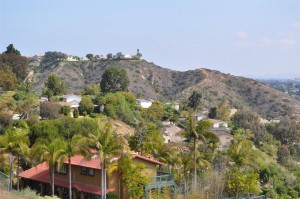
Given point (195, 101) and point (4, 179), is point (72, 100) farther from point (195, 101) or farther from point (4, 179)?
point (4, 179)

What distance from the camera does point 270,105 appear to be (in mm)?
135625

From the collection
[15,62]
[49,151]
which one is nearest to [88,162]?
[49,151]

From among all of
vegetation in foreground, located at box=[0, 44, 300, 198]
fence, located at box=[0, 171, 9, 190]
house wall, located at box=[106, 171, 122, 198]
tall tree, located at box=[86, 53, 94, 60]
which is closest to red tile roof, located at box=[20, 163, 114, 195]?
house wall, located at box=[106, 171, 122, 198]

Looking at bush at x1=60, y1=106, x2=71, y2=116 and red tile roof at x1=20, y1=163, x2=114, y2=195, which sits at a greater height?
bush at x1=60, y1=106, x2=71, y2=116

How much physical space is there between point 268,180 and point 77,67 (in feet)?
326

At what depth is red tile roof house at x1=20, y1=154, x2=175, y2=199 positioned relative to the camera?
3133 cm

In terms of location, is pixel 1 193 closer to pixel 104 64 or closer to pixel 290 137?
pixel 290 137

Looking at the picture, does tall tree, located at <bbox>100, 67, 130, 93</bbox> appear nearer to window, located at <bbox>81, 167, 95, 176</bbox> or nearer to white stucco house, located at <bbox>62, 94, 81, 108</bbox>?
white stucco house, located at <bbox>62, 94, 81, 108</bbox>

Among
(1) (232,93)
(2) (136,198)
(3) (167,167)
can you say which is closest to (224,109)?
(1) (232,93)

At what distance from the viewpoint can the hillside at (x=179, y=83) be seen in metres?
129

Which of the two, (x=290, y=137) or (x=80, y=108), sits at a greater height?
(x=80, y=108)

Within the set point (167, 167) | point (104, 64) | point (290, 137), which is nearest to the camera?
point (167, 167)

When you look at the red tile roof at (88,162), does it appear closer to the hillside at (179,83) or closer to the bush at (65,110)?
the bush at (65,110)

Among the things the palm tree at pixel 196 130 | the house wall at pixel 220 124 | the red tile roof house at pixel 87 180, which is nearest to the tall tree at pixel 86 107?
the house wall at pixel 220 124
